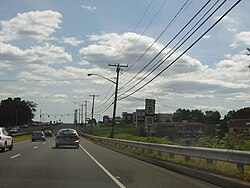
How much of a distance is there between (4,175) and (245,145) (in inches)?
346

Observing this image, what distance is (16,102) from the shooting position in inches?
7485

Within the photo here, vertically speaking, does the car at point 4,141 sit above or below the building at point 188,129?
below

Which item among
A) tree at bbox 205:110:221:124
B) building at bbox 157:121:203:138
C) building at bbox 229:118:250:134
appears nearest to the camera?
building at bbox 229:118:250:134

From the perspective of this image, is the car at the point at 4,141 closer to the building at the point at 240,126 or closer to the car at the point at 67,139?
the car at the point at 67,139

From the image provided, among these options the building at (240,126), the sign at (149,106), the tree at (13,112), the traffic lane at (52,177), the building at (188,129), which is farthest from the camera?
the tree at (13,112)

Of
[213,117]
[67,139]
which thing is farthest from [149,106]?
[213,117]

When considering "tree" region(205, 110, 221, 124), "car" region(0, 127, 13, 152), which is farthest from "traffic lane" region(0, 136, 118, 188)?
"tree" region(205, 110, 221, 124)

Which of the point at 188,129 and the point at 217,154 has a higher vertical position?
the point at 188,129

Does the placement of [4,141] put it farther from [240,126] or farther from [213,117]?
[213,117]

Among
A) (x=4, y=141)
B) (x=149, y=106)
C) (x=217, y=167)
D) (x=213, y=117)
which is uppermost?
(x=213, y=117)

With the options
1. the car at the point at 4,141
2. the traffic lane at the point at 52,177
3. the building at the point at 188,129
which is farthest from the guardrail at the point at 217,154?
the building at the point at 188,129

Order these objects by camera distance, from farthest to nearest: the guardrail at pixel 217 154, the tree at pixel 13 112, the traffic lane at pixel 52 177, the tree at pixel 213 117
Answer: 1. the tree at pixel 13 112
2. the tree at pixel 213 117
3. the traffic lane at pixel 52 177
4. the guardrail at pixel 217 154

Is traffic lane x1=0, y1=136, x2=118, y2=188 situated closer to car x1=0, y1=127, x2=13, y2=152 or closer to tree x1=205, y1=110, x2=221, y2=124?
car x1=0, y1=127, x2=13, y2=152

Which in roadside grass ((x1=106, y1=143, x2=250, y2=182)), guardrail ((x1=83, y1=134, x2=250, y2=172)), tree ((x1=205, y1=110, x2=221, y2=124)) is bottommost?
roadside grass ((x1=106, y1=143, x2=250, y2=182))
